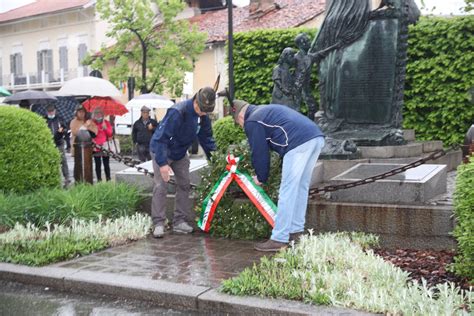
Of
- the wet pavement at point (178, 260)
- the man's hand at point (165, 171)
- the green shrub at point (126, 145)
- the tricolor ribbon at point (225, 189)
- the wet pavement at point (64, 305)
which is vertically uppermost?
the man's hand at point (165, 171)

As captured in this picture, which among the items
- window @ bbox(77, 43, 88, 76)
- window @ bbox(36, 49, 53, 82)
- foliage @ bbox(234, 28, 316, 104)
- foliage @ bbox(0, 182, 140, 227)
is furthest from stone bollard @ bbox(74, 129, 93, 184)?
window @ bbox(36, 49, 53, 82)

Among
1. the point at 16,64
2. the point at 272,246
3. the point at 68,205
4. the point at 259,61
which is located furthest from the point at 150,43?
the point at 16,64

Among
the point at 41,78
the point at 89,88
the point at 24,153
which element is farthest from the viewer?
the point at 41,78

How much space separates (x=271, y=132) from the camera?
6.38 meters

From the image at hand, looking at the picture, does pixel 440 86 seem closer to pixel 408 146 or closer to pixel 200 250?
pixel 408 146

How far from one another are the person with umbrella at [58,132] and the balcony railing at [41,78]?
31.1 meters

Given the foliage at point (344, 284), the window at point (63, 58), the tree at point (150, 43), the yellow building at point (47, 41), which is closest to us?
the foliage at point (344, 284)

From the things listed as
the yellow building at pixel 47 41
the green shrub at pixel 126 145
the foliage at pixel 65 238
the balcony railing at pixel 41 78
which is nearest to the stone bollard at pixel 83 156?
the foliage at pixel 65 238

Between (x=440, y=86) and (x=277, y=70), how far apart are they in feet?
16.8

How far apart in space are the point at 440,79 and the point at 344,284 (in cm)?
1077

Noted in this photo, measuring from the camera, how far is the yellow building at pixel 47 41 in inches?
1742

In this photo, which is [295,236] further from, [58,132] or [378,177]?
[58,132]

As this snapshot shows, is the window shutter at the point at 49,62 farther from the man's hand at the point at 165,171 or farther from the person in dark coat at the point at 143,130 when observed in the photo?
the man's hand at the point at 165,171

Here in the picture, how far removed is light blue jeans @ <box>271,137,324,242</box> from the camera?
630cm
